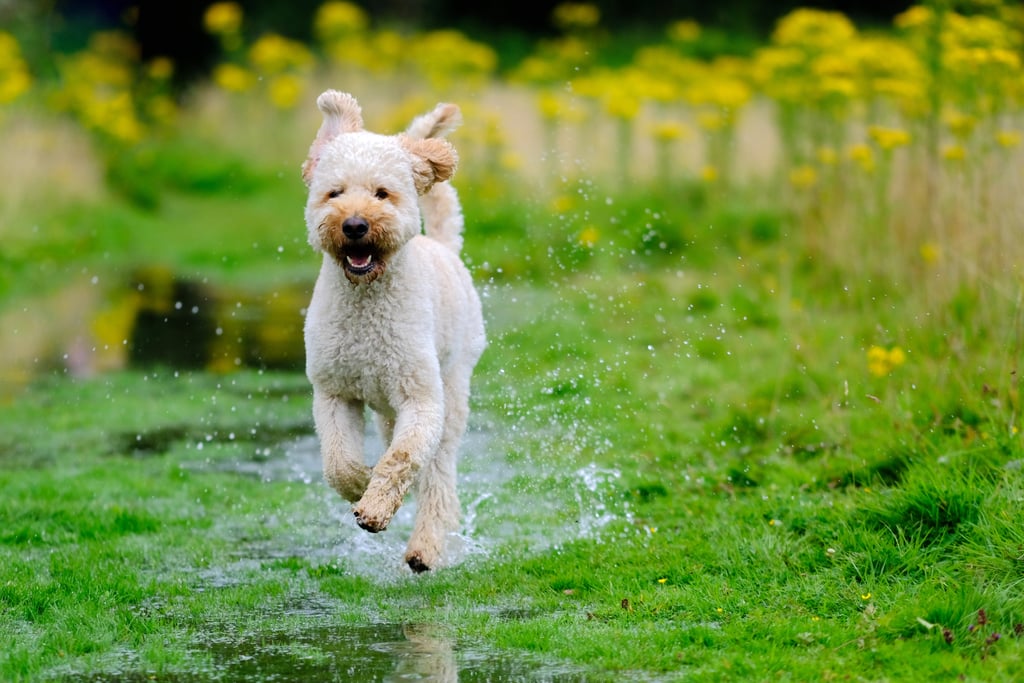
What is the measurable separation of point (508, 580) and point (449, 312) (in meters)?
1.12

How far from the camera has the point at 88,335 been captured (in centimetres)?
1047

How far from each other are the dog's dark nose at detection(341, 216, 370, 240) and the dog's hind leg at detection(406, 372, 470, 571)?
3.10 feet

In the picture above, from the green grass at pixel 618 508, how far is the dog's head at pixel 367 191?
1302 mm

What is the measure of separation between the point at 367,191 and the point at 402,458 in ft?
3.19

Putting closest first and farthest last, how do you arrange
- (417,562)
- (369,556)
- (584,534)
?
(417,562) → (369,556) → (584,534)

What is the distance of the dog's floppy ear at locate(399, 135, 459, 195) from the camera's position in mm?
5070

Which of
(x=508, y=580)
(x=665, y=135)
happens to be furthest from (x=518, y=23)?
(x=508, y=580)

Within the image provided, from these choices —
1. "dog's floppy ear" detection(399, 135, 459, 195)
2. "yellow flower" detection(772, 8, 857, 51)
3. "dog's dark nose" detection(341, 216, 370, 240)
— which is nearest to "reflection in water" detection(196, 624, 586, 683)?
"dog's dark nose" detection(341, 216, 370, 240)

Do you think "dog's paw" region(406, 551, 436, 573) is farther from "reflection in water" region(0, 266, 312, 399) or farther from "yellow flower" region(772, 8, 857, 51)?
"yellow flower" region(772, 8, 857, 51)

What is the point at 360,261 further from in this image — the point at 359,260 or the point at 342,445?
the point at 342,445

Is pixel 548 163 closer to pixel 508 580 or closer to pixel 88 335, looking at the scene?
pixel 88 335

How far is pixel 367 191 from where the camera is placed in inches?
192

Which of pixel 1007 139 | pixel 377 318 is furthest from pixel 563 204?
pixel 377 318

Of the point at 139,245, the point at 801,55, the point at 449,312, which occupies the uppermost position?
the point at 801,55
